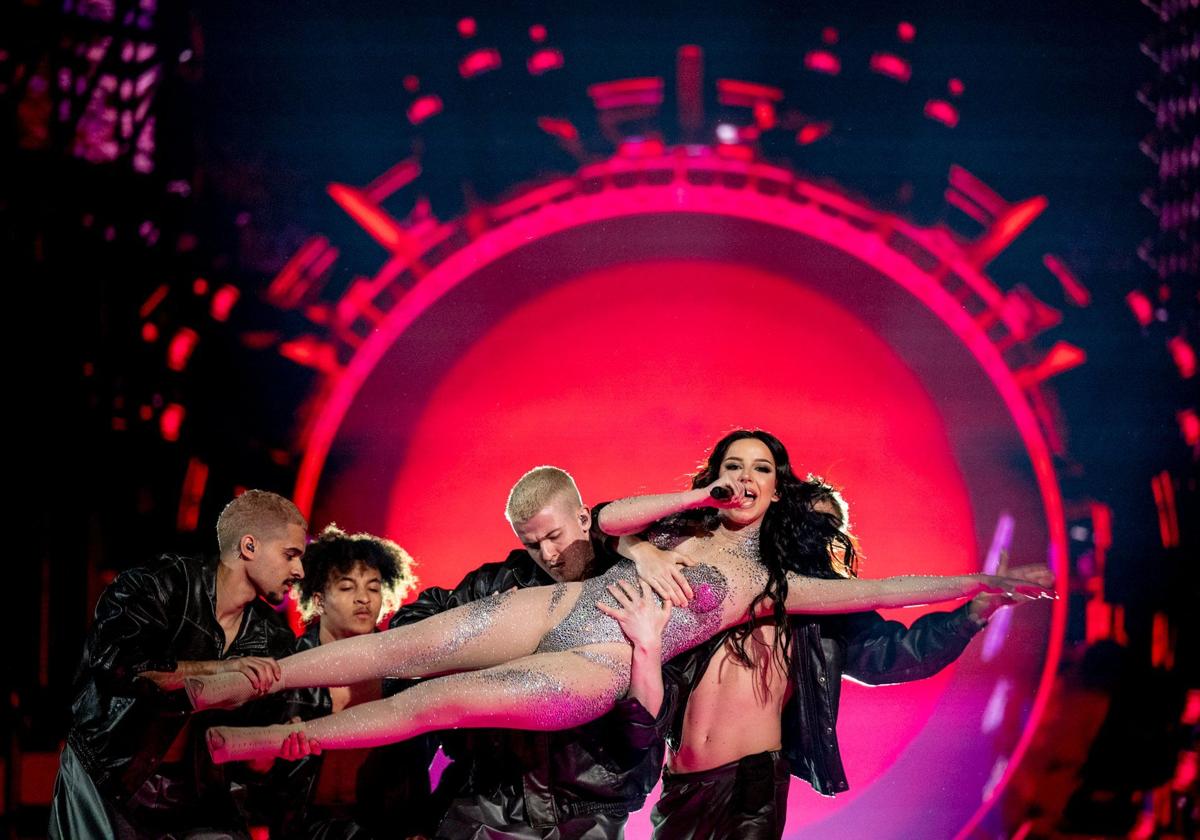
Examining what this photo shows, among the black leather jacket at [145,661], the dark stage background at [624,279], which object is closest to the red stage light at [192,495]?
the dark stage background at [624,279]

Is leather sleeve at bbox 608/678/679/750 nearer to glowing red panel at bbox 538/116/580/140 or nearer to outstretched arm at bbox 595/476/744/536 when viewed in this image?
outstretched arm at bbox 595/476/744/536

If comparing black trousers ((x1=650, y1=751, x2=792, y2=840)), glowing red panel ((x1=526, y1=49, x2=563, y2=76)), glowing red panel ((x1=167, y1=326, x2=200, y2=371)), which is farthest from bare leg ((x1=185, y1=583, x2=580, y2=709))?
glowing red panel ((x1=526, y1=49, x2=563, y2=76))

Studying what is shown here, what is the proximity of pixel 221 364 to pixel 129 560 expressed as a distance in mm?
861

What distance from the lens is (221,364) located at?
4.57 m

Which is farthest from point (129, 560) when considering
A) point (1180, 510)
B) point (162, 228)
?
point (1180, 510)

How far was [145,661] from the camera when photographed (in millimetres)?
3172

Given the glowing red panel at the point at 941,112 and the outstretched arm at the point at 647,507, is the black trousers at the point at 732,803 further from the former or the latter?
the glowing red panel at the point at 941,112

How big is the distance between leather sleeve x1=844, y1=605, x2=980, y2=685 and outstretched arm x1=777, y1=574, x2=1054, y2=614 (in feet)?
0.47

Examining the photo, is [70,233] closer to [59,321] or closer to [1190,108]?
[59,321]

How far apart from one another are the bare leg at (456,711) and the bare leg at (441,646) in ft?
0.42

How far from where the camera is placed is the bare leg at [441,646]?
10.2 feet

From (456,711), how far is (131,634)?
3.29 feet

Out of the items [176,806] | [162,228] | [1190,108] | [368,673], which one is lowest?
[176,806]

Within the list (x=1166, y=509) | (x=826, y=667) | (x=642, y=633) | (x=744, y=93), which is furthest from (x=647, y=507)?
(x=1166, y=509)
